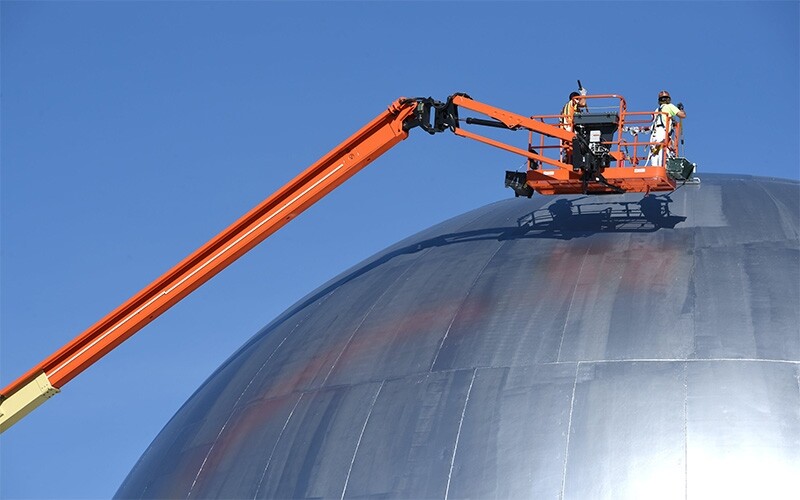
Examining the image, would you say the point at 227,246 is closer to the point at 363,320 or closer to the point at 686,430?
the point at 363,320

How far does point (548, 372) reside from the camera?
18.0 m

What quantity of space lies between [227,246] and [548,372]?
7.86 m

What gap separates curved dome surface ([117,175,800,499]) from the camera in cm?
1692

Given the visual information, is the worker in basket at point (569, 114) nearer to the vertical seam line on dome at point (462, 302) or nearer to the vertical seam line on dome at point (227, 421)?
the vertical seam line on dome at point (462, 302)

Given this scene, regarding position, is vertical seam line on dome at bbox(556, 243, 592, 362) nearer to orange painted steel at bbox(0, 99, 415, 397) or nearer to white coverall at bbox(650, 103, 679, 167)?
white coverall at bbox(650, 103, 679, 167)

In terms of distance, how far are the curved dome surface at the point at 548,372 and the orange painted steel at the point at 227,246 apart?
6.02 ft

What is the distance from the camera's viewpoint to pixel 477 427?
17.8m

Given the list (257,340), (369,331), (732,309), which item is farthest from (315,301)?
(732,309)

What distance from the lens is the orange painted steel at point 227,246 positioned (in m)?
23.6

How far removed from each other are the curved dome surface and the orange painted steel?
183 centimetres

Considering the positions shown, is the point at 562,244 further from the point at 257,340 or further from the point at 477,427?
the point at 257,340

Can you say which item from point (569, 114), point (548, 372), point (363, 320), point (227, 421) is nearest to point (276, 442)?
point (227, 421)

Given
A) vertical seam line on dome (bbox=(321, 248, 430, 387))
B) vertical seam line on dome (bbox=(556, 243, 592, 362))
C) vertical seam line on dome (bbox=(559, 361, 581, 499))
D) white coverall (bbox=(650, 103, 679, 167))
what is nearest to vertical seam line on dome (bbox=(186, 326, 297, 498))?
vertical seam line on dome (bbox=(321, 248, 430, 387))

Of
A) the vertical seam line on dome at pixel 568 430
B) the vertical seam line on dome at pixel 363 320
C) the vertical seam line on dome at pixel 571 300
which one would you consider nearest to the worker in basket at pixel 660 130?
the vertical seam line on dome at pixel 571 300
